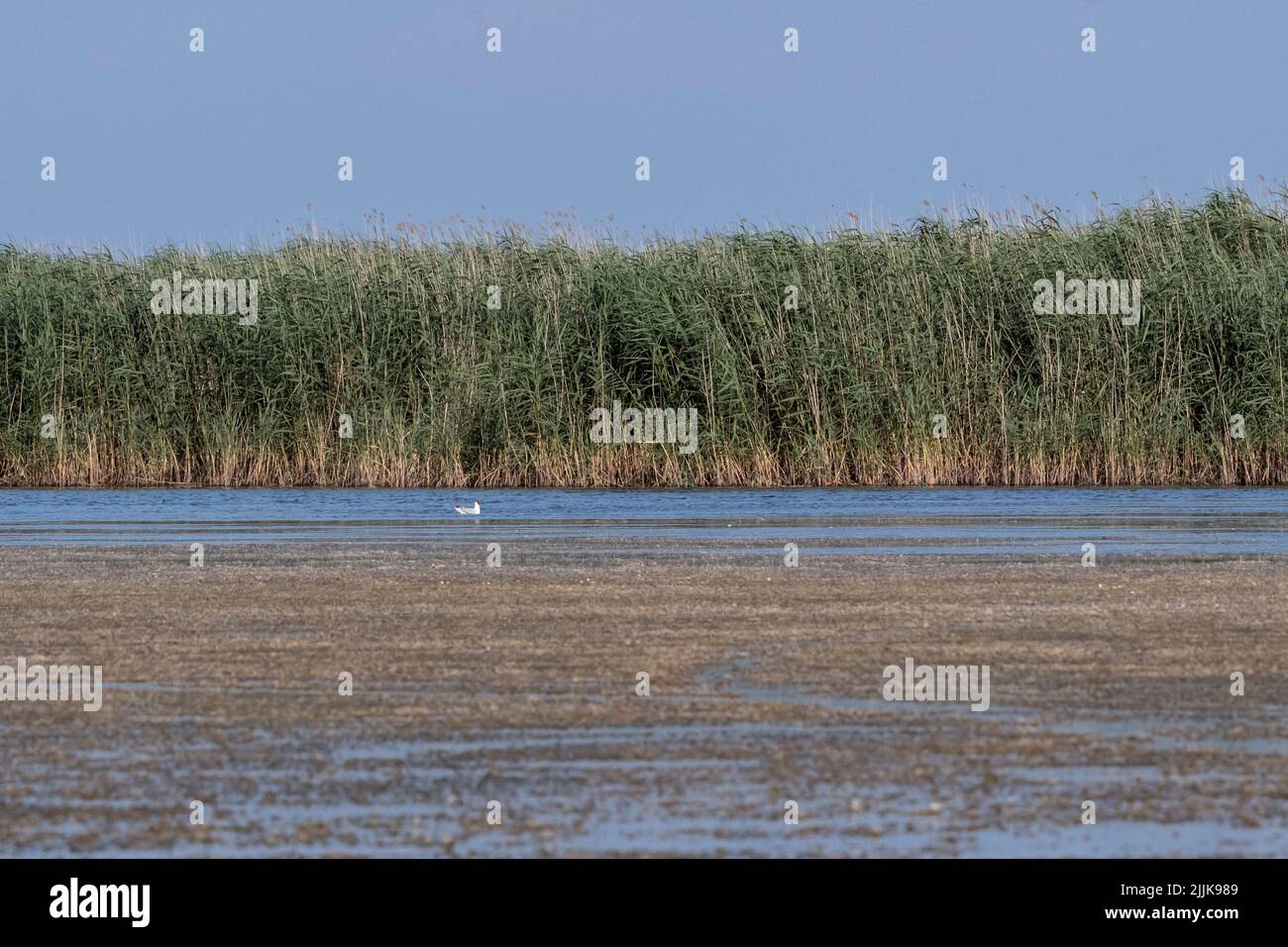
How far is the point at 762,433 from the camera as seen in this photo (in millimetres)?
23859

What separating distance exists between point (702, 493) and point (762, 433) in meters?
1.52

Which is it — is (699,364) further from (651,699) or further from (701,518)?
(651,699)

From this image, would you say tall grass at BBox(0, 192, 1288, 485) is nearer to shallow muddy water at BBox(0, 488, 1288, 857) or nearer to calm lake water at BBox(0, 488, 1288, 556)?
calm lake water at BBox(0, 488, 1288, 556)

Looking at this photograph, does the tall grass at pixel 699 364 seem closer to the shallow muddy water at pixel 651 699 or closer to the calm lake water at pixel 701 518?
the calm lake water at pixel 701 518

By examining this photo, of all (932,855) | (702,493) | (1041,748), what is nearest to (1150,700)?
(1041,748)

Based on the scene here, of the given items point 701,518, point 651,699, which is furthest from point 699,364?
point 651,699

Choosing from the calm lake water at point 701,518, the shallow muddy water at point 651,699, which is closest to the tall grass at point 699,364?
the calm lake water at point 701,518

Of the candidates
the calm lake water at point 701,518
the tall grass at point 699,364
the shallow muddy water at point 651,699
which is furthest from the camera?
the tall grass at point 699,364

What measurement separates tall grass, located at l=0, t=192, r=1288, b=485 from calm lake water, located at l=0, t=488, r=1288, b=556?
0.80 metres

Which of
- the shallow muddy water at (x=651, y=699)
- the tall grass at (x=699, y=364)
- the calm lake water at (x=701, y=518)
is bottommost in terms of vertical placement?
the shallow muddy water at (x=651, y=699)

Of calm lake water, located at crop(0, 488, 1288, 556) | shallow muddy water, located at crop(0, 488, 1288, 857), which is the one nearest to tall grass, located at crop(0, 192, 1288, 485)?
calm lake water, located at crop(0, 488, 1288, 556)

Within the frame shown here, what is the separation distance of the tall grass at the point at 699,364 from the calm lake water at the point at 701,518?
0.80 m

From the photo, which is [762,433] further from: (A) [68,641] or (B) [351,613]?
(A) [68,641]

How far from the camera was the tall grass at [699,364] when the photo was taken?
77.6 ft
